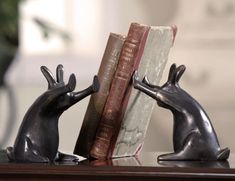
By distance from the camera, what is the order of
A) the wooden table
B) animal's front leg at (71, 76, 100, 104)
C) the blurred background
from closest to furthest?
the wooden table, animal's front leg at (71, 76, 100, 104), the blurred background

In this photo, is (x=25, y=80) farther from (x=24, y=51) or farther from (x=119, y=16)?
(x=119, y=16)

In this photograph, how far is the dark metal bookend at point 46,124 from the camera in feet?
2.79

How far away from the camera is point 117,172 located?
0.76m

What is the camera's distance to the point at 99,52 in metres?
2.19

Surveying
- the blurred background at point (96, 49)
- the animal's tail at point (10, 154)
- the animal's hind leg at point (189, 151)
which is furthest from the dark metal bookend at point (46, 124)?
the blurred background at point (96, 49)

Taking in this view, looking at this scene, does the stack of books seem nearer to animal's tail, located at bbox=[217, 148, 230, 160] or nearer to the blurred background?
animal's tail, located at bbox=[217, 148, 230, 160]

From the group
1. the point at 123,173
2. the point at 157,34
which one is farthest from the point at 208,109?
the point at 123,173

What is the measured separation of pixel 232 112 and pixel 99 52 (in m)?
0.48

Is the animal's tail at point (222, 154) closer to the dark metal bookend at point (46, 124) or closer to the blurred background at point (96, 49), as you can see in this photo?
the dark metal bookend at point (46, 124)

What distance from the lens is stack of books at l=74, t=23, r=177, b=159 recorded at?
91cm

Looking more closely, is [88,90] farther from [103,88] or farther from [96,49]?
[96,49]

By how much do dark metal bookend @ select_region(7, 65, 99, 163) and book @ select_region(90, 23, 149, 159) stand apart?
56 millimetres

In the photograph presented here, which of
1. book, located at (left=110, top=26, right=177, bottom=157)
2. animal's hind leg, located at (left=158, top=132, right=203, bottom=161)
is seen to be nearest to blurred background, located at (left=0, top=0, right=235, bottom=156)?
book, located at (left=110, top=26, right=177, bottom=157)

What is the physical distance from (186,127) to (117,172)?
0.48ft
